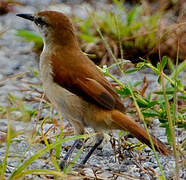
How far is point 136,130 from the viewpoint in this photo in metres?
3.65

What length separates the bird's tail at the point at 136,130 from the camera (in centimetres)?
359

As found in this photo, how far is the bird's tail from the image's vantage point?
11.8 feet

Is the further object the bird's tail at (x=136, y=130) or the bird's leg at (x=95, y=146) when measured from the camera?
the bird's leg at (x=95, y=146)

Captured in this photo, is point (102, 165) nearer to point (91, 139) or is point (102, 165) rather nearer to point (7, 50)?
point (91, 139)

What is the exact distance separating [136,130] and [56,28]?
1.04 m

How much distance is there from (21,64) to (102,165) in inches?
113

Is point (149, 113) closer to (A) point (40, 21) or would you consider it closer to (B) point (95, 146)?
(B) point (95, 146)

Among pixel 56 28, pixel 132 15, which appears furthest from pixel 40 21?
pixel 132 15

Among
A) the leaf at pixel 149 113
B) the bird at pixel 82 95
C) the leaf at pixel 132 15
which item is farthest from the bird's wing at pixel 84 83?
the leaf at pixel 132 15

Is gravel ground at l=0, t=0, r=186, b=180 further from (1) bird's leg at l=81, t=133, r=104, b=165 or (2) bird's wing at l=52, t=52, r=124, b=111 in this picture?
(2) bird's wing at l=52, t=52, r=124, b=111

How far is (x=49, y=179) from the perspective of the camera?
340 cm

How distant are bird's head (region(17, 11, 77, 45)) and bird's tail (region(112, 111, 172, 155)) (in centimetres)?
71

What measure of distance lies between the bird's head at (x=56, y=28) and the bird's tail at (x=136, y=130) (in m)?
0.71

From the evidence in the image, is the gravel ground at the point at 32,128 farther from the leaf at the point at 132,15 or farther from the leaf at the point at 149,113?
the leaf at the point at 132,15
